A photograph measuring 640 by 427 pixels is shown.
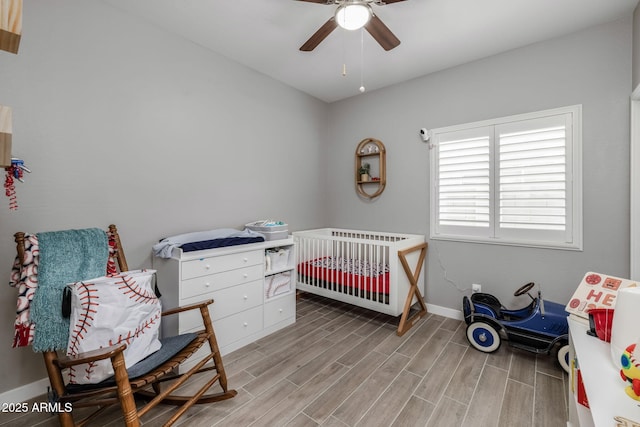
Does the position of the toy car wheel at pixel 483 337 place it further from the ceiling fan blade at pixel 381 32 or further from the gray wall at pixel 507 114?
the ceiling fan blade at pixel 381 32

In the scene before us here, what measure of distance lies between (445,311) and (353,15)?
282 centimetres

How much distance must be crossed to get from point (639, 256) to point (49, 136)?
414cm

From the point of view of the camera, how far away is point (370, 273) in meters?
2.82

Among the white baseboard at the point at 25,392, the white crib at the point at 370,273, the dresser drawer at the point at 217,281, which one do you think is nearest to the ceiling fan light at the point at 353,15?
the white crib at the point at 370,273

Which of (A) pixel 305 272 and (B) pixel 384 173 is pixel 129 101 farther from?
(B) pixel 384 173

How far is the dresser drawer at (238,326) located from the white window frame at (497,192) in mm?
2001

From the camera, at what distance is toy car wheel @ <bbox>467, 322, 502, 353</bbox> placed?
2.24m

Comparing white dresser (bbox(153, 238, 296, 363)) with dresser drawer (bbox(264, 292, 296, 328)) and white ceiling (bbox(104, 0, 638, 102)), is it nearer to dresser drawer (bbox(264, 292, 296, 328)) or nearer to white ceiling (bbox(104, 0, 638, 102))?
dresser drawer (bbox(264, 292, 296, 328))

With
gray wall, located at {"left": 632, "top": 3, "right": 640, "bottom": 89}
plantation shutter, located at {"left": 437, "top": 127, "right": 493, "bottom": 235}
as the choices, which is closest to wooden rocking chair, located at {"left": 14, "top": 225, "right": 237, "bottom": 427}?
plantation shutter, located at {"left": 437, "top": 127, "right": 493, "bottom": 235}

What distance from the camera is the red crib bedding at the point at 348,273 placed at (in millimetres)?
2699

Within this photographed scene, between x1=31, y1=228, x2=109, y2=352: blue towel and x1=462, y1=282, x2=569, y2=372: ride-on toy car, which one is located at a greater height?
x1=31, y1=228, x2=109, y2=352: blue towel

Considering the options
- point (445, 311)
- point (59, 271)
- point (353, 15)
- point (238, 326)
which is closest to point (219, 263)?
point (238, 326)

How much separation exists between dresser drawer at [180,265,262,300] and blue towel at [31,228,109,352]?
0.53 metres

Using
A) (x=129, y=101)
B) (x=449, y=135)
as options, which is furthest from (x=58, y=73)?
(x=449, y=135)
